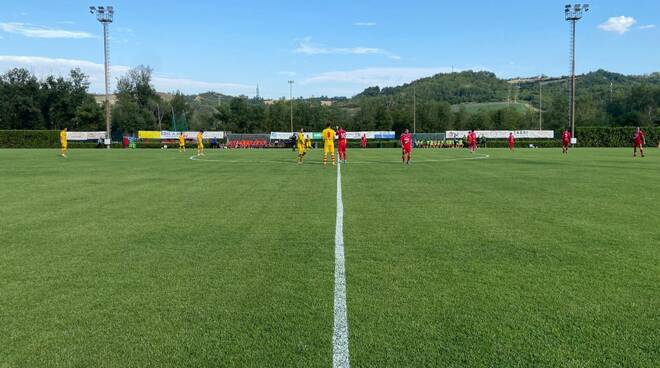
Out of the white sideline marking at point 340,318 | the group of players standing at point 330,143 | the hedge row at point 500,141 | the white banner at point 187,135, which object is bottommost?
the white sideline marking at point 340,318

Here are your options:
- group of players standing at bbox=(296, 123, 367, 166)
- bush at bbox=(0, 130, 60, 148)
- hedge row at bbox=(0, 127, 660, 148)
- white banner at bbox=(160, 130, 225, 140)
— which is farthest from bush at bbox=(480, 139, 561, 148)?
bush at bbox=(0, 130, 60, 148)

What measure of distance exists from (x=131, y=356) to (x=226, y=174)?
51.7 ft

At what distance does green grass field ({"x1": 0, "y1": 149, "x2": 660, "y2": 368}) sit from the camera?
3.71m

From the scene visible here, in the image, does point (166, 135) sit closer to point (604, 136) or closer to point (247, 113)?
point (247, 113)

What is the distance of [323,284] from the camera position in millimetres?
5188

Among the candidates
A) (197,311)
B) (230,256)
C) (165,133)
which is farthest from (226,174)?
(165,133)

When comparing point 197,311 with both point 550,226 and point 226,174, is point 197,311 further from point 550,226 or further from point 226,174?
point 226,174

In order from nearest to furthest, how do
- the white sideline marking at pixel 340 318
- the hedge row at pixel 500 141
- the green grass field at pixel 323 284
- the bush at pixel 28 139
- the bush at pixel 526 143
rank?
the white sideline marking at pixel 340 318, the green grass field at pixel 323 284, the bush at pixel 28 139, the hedge row at pixel 500 141, the bush at pixel 526 143

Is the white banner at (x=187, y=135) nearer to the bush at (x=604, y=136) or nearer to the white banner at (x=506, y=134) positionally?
the white banner at (x=506, y=134)

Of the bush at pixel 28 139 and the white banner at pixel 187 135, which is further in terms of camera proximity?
the white banner at pixel 187 135

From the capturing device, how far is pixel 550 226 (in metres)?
8.31

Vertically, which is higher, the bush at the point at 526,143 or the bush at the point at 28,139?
the bush at the point at 28,139

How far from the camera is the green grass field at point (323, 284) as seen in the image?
12.2 ft

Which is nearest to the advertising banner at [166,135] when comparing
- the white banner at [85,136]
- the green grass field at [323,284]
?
the white banner at [85,136]
